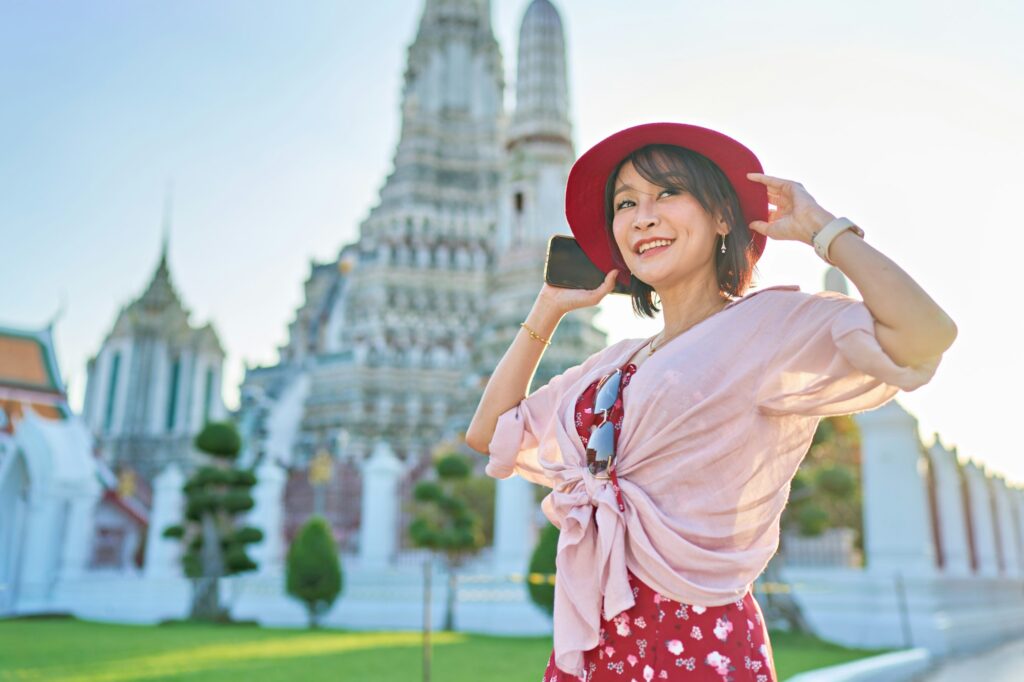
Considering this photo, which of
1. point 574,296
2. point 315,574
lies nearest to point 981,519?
point 315,574

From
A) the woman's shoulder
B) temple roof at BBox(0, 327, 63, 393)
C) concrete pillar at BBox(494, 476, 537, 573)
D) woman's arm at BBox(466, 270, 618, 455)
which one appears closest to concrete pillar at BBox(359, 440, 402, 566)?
concrete pillar at BBox(494, 476, 537, 573)

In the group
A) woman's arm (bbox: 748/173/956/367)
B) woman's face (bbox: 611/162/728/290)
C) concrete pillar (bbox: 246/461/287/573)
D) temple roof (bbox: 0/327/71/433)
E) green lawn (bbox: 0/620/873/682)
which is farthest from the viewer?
temple roof (bbox: 0/327/71/433)

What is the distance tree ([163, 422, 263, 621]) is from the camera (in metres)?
14.2

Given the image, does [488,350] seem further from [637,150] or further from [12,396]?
[637,150]

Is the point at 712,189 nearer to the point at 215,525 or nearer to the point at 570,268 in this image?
the point at 570,268

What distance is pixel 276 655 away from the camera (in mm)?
7809

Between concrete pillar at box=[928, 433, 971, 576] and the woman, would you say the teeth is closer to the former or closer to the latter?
the woman

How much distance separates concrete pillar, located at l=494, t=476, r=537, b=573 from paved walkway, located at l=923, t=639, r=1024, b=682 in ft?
18.5

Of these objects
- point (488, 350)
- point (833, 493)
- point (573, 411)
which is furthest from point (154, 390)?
point (573, 411)

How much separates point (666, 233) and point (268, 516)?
14.9 meters

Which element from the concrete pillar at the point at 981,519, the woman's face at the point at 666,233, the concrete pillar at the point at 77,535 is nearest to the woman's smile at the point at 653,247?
the woman's face at the point at 666,233

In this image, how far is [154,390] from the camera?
43062 mm

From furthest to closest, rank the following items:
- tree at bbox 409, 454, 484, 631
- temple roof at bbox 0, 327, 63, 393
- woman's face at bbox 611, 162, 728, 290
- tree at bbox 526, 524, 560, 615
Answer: temple roof at bbox 0, 327, 63, 393, tree at bbox 409, 454, 484, 631, tree at bbox 526, 524, 560, 615, woman's face at bbox 611, 162, 728, 290

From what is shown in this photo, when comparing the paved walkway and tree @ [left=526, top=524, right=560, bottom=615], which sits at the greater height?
tree @ [left=526, top=524, right=560, bottom=615]
